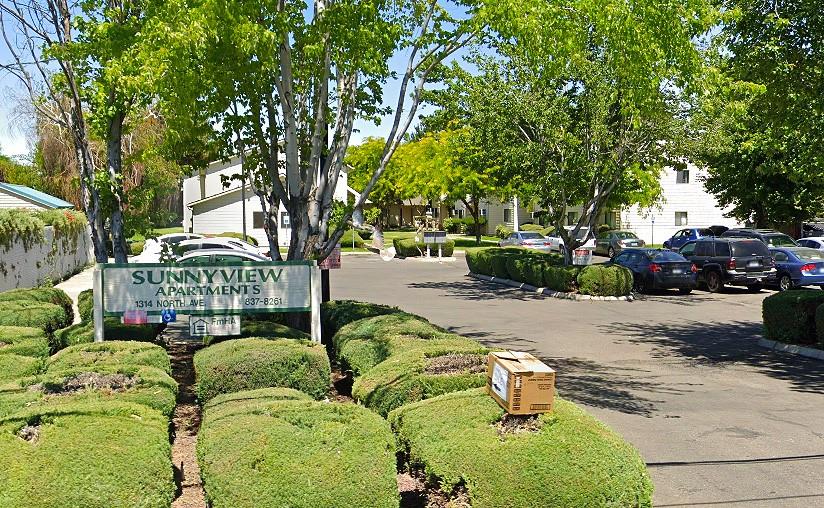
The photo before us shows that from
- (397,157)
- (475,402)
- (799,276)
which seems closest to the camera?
(475,402)

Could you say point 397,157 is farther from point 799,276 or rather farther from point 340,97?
point 340,97

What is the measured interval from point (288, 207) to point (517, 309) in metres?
10.0

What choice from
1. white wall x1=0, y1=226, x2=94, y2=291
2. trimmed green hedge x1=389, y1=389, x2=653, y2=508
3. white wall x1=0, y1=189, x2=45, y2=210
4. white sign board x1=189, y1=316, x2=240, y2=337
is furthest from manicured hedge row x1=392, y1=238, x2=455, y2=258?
trimmed green hedge x1=389, y1=389, x2=653, y2=508

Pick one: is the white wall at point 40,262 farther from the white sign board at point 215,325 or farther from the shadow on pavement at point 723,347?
the shadow on pavement at point 723,347

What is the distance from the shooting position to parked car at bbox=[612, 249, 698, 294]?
24859 millimetres

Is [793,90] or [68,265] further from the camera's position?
[68,265]

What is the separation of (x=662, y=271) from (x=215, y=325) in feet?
58.5

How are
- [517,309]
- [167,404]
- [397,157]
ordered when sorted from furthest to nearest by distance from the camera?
[397,157], [517,309], [167,404]

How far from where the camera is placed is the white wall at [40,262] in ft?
66.7

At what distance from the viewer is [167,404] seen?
6.39 meters

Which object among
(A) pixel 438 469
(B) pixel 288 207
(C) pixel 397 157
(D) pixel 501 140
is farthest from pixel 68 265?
(C) pixel 397 157

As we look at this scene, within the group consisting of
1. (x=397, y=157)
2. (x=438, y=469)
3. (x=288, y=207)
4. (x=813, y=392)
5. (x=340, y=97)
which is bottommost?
(x=813, y=392)

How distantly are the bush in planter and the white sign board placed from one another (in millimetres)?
15128

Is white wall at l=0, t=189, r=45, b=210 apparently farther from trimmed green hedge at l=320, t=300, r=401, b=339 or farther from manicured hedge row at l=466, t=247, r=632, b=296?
trimmed green hedge at l=320, t=300, r=401, b=339
